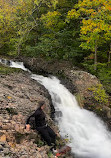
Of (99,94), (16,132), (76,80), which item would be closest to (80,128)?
(99,94)

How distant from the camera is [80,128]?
7.97 m

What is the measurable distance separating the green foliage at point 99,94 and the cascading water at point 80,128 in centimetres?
125

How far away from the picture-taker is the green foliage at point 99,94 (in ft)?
32.5

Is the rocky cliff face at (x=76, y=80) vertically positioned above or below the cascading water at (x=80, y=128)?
above

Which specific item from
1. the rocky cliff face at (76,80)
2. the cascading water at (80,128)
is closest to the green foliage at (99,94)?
the rocky cliff face at (76,80)

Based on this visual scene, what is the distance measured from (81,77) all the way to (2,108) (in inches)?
309

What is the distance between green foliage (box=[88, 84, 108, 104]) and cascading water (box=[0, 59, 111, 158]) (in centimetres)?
125

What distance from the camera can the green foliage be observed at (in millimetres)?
9914

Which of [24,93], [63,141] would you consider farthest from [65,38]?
[63,141]

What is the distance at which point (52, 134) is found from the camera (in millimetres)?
5441

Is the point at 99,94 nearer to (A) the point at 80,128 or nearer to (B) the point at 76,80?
(B) the point at 76,80

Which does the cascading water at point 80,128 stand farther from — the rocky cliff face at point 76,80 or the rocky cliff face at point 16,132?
the rocky cliff face at point 16,132

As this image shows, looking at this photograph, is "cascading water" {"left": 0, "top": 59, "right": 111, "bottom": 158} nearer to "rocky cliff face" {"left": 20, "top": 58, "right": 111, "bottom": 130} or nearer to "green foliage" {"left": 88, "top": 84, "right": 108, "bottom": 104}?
"rocky cliff face" {"left": 20, "top": 58, "right": 111, "bottom": 130}

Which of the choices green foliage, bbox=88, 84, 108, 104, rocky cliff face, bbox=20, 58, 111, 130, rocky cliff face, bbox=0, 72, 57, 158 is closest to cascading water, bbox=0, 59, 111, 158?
rocky cliff face, bbox=20, 58, 111, 130
